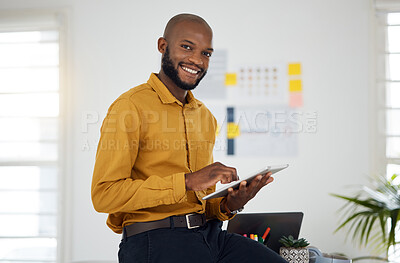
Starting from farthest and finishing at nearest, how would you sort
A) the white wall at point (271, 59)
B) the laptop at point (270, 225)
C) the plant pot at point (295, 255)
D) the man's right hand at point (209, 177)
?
1. the white wall at point (271, 59)
2. the laptop at point (270, 225)
3. the plant pot at point (295, 255)
4. the man's right hand at point (209, 177)

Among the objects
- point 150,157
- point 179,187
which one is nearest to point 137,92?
point 150,157

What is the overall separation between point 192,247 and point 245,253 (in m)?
0.21

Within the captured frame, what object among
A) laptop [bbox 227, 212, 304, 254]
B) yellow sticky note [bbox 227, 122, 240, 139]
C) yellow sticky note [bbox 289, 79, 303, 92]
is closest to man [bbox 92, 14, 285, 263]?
laptop [bbox 227, 212, 304, 254]

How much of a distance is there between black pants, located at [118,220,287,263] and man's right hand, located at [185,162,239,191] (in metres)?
0.18

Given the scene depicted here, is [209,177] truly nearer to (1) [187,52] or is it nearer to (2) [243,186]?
(2) [243,186]

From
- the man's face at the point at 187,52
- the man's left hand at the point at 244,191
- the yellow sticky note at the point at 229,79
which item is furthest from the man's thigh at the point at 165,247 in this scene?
the yellow sticky note at the point at 229,79

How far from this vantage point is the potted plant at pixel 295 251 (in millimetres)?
1863

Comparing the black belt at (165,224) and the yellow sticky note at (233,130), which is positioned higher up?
the yellow sticky note at (233,130)

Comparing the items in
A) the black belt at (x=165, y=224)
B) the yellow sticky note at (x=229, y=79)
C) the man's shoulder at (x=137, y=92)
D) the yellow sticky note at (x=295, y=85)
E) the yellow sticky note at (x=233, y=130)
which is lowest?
the black belt at (x=165, y=224)

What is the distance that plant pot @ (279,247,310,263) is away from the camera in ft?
6.11

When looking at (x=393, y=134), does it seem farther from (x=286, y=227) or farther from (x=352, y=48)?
(x=286, y=227)

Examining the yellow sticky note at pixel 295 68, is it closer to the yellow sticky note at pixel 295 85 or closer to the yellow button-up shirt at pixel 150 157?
the yellow sticky note at pixel 295 85

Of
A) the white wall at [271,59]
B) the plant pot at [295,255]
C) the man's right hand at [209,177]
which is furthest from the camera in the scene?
the white wall at [271,59]

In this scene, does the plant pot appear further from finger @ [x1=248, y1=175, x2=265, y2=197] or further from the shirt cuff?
the shirt cuff
